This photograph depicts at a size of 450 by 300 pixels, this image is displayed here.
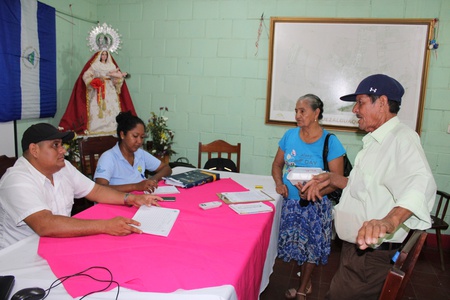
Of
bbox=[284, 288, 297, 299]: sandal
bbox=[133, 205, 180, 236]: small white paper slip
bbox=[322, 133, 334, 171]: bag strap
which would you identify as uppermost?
bbox=[322, 133, 334, 171]: bag strap

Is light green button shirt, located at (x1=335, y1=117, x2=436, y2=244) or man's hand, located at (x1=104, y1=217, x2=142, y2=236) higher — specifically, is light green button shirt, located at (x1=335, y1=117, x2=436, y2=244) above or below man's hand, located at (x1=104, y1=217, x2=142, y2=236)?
above

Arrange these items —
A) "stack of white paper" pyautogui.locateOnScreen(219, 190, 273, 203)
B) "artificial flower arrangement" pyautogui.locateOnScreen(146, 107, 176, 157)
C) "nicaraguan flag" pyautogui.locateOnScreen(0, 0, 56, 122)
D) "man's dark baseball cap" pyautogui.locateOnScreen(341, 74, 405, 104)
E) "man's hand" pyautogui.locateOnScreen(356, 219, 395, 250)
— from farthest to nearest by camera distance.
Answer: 1. "artificial flower arrangement" pyautogui.locateOnScreen(146, 107, 176, 157)
2. "nicaraguan flag" pyautogui.locateOnScreen(0, 0, 56, 122)
3. "stack of white paper" pyautogui.locateOnScreen(219, 190, 273, 203)
4. "man's dark baseball cap" pyautogui.locateOnScreen(341, 74, 405, 104)
5. "man's hand" pyautogui.locateOnScreen(356, 219, 395, 250)

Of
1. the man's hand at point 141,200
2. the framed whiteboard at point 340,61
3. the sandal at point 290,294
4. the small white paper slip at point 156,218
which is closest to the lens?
the small white paper slip at point 156,218

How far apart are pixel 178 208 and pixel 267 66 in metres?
2.20

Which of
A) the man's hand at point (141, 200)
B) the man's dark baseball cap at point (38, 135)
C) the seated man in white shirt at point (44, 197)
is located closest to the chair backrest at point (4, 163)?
the seated man in white shirt at point (44, 197)

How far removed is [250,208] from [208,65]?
2.26 metres

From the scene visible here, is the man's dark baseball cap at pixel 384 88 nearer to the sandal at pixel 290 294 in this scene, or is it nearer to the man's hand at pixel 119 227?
the man's hand at pixel 119 227

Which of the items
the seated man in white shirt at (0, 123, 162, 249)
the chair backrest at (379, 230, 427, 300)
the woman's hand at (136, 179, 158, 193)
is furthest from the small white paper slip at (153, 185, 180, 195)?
the chair backrest at (379, 230, 427, 300)

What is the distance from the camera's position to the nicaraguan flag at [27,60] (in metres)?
2.97

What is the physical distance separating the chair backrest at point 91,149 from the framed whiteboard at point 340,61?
1682mm

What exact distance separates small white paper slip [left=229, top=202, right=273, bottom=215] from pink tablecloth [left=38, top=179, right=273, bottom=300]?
67 millimetres

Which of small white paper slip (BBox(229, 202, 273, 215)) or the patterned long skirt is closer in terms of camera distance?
small white paper slip (BBox(229, 202, 273, 215))

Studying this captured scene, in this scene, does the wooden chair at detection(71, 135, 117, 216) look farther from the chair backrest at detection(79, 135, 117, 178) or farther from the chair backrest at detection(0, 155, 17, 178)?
the chair backrest at detection(0, 155, 17, 178)

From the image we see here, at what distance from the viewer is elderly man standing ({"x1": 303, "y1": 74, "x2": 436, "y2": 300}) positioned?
1.35 metres
